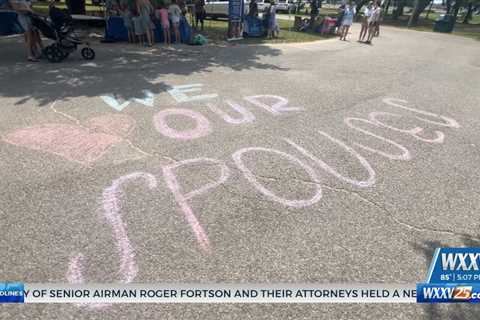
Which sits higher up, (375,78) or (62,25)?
(62,25)

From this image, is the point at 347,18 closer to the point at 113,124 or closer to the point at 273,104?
the point at 273,104

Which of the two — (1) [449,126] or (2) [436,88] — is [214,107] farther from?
(2) [436,88]

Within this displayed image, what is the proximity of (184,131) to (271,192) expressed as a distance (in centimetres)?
194

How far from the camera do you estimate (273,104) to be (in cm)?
636

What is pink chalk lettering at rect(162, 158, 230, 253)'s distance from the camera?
2963 millimetres

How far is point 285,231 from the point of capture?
3074mm

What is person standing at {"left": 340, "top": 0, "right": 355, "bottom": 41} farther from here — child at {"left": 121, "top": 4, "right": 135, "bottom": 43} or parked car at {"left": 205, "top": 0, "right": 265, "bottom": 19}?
child at {"left": 121, "top": 4, "right": 135, "bottom": 43}

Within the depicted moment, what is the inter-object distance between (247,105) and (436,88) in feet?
17.5

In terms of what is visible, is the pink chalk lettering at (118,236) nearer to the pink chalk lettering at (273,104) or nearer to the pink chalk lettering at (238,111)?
the pink chalk lettering at (238,111)

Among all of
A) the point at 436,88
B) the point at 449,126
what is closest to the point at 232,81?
the point at 449,126

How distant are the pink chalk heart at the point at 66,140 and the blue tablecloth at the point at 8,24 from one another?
10338 millimetres

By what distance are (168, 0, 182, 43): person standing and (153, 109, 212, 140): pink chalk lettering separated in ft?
25.6

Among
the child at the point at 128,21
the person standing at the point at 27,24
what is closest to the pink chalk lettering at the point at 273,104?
the person standing at the point at 27,24

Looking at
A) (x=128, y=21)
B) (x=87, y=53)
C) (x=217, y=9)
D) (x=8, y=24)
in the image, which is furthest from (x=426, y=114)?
(x=217, y=9)
